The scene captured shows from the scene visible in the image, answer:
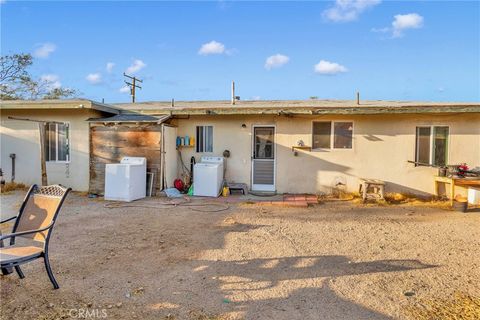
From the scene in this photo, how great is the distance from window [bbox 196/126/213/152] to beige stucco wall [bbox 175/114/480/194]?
0.50 ft

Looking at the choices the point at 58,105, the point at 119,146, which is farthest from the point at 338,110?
the point at 58,105

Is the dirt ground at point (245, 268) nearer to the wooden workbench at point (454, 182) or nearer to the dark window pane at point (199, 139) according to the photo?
the wooden workbench at point (454, 182)

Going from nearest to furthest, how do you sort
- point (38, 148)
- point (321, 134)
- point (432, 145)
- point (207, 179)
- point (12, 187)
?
point (432, 145), point (207, 179), point (321, 134), point (12, 187), point (38, 148)

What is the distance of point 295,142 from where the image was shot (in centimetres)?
897

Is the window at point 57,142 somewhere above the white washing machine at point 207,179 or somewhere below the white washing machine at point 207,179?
above

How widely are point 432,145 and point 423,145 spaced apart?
22 centimetres

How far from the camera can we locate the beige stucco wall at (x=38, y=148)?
9227mm

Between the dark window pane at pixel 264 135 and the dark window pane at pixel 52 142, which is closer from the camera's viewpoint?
the dark window pane at pixel 264 135

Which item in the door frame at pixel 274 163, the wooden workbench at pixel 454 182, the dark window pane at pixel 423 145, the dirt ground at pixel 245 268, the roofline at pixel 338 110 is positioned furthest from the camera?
the door frame at pixel 274 163

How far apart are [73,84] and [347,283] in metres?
26.1

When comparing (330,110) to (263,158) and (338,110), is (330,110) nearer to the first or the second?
(338,110)

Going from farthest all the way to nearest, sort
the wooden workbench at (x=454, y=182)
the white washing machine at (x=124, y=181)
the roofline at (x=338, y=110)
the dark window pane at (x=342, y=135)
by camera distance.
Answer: the dark window pane at (x=342, y=135) → the white washing machine at (x=124, y=181) → the roofline at (x=338, y=110) → the wooden workbench at (x=454, y=182)

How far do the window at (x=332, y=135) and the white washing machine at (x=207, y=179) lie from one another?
117 inches

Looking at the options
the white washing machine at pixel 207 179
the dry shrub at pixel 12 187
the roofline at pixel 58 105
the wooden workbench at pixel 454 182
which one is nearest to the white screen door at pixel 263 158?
the white washing machine at pixel 207 179
